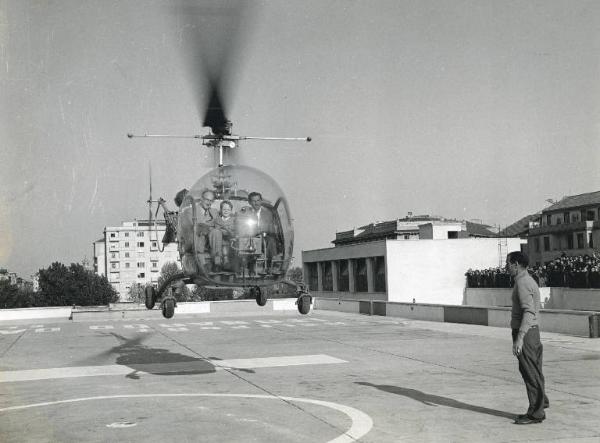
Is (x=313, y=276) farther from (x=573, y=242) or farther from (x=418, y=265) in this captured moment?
(x=573, y=242)

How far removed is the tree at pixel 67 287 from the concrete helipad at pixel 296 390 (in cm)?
8246

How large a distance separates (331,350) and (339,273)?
5409 centimetres

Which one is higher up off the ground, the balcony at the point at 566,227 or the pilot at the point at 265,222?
the balcony at the point at 566,227

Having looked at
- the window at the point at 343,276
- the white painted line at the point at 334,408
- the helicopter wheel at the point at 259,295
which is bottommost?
the white painted line at the point at 334,408

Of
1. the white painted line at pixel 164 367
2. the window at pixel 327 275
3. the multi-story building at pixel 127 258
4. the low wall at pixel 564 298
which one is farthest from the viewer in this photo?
the multi-story building at pixel 127 258

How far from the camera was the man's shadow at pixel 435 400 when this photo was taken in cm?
1085

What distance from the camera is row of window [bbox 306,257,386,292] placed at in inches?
2603

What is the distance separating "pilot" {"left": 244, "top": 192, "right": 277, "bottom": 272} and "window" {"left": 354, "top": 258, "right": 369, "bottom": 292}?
5715 centimetres

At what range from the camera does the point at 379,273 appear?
217 ft

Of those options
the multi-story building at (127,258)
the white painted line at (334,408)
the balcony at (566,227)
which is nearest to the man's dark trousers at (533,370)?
the white painted line at (334,408)

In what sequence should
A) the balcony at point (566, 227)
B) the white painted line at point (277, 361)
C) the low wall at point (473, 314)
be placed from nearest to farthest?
the white painted line at point (277, 361) < the low wall at point (473, 314) < the balcony at point (566, 227)

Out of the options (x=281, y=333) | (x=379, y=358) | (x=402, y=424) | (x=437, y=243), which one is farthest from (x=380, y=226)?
(x=402, y=424)

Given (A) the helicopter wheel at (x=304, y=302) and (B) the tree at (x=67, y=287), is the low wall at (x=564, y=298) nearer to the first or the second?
(A) the helicopter wheel at (x=304, y=302)

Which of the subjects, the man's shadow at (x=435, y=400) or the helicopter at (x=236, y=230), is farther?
the helicopter at (x=236, y=230)
